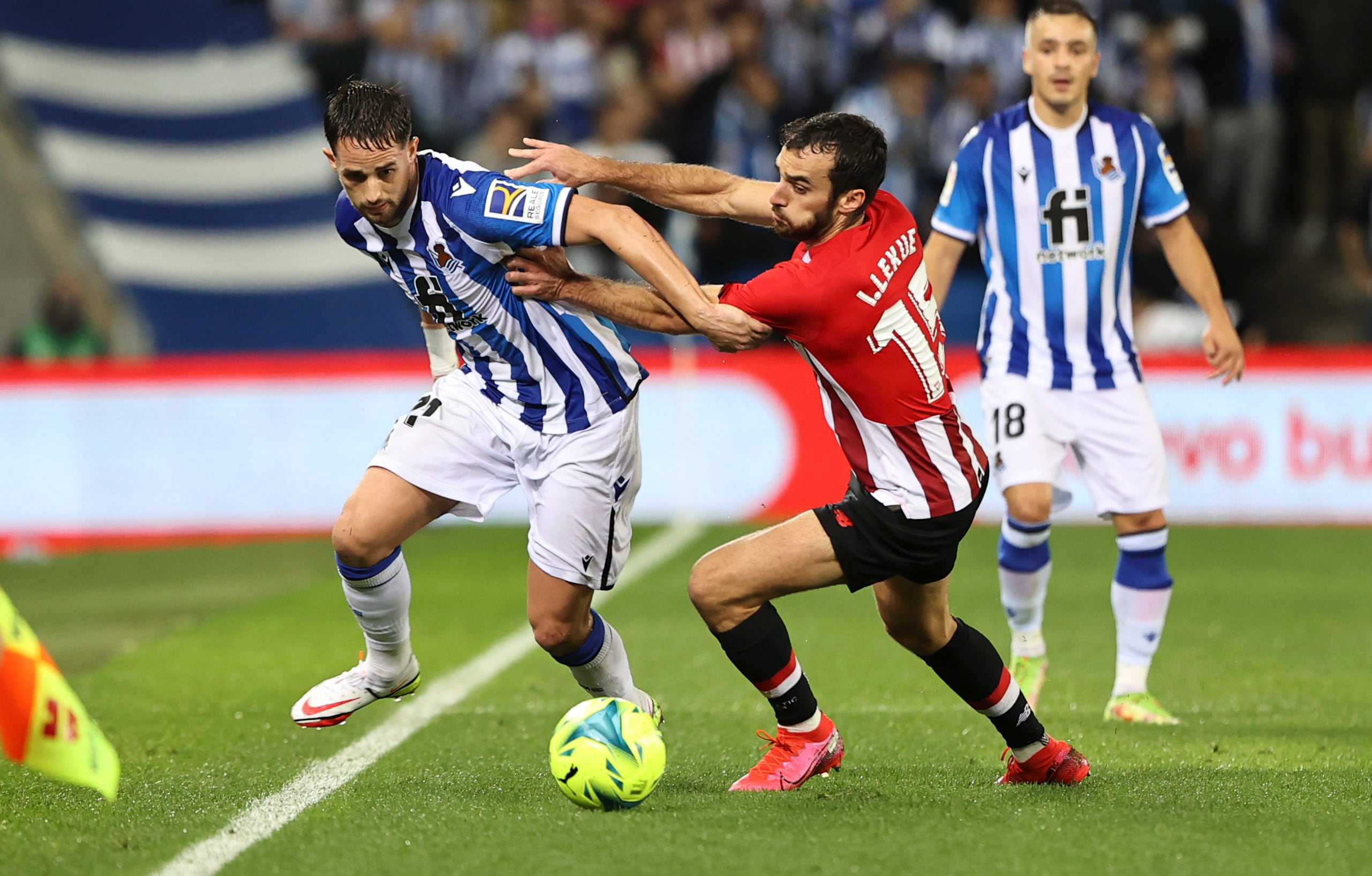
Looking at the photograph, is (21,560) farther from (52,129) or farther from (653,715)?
(653,715)

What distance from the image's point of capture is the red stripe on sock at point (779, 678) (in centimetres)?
473

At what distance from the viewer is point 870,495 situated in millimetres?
4594

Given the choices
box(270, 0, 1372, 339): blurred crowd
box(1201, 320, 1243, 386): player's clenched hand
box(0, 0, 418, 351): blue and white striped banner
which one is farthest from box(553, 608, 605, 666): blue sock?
box(0, 0, 418, 351): blue and white striped banner

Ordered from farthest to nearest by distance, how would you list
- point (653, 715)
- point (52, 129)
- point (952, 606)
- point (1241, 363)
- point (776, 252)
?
point (52, 129), point (776, 252), point (952, 606), point (1241, 363), point (653, 715)

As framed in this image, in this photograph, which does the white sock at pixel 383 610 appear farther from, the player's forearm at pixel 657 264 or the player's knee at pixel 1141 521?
the player's knee at pixel 1141 521

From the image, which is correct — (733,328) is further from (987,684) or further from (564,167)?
(987,684)

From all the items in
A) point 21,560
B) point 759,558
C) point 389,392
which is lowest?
point 21,560

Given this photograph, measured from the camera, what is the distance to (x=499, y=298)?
501 cm

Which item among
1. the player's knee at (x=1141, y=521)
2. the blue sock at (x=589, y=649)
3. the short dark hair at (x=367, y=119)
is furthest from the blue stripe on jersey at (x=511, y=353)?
the player's knee at (x=1141, y=521)

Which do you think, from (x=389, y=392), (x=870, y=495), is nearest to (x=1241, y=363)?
(x=870, y=495)

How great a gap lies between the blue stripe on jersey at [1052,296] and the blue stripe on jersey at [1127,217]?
210 millimetres

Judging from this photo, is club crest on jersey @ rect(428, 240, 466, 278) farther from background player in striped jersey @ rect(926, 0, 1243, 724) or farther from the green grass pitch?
background player in striped jersey @ rect(926, 0, 1243, 724)

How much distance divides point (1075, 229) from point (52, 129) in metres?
11.6

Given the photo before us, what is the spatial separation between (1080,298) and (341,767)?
9.95 ft
